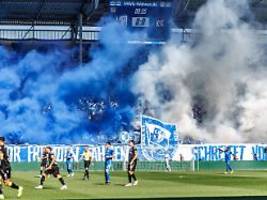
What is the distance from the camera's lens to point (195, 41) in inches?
2274

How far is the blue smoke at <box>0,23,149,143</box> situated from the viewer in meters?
62.7

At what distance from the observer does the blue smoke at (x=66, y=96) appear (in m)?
62.7

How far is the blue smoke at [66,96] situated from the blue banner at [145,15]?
2.61m

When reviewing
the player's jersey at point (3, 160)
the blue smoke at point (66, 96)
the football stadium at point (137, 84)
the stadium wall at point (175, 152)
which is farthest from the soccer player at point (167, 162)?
the player's jersey at point (3, 160)

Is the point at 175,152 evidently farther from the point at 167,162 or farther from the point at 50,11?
the point at 50,11

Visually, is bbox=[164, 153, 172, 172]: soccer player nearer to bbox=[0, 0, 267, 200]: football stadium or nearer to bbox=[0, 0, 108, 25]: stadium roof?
bbox=[0, 0, 267, 200]: football stadium

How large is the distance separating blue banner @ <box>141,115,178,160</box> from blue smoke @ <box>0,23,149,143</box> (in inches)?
242

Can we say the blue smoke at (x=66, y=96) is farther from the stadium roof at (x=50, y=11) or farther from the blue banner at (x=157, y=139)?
the blue banner at (x=157, y=139)

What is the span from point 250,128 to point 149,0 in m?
15.1

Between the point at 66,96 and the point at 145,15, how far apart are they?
11526mm

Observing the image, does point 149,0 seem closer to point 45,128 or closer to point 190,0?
point 190,0

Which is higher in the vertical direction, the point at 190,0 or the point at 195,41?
the point at 190,0

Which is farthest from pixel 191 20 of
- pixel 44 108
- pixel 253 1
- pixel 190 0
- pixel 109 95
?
pixel 44 108

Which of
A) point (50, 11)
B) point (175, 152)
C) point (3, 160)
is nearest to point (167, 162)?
point (175, 152)
